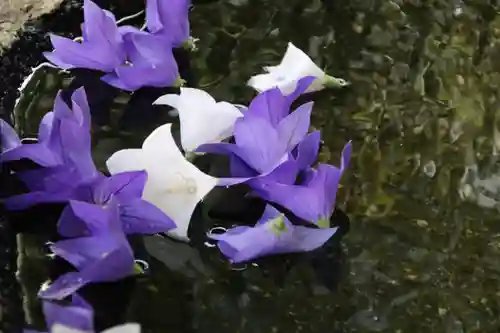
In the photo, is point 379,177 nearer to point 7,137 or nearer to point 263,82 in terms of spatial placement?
point 263,82

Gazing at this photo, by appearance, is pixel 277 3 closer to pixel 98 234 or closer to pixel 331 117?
pixel 331 117

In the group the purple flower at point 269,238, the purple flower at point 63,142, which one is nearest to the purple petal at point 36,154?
the purple flower at point 63,142

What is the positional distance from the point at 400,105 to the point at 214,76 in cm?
12

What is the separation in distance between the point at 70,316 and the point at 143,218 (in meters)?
0.06

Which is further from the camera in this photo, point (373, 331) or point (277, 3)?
point (277, 3)

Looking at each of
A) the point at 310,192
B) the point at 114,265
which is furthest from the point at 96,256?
the point at 310,192

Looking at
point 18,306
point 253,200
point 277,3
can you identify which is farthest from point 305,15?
point 18,306

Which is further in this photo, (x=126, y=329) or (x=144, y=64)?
(x=144, y=64)

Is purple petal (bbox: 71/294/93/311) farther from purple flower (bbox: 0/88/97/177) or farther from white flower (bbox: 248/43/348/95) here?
white flower (bbox: 248/43/348/95)

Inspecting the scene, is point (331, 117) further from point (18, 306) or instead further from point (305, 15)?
point (18, 306)

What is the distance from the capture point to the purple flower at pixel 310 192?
1.33 feet

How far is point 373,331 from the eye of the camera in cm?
37

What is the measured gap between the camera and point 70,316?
1.19 ft

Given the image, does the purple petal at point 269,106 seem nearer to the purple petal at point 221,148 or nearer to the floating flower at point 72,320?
the purple petal at point 221,148
